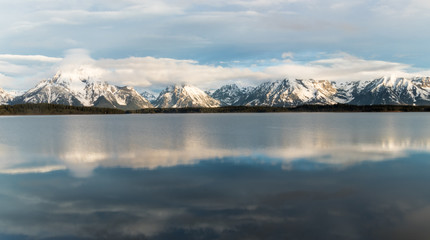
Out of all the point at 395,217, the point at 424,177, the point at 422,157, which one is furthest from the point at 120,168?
the point at 422,157

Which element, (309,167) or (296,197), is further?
(309,167)

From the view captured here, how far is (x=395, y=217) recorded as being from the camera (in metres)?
15.8

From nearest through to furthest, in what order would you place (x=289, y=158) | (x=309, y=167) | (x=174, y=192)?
(x=174, y=192)
(x=309, y=167)
(x=289, y=158)

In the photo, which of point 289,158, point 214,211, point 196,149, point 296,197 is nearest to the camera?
point 214,211

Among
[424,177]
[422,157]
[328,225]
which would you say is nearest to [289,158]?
[424,177]

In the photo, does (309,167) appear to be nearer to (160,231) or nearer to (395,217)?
(395,217)

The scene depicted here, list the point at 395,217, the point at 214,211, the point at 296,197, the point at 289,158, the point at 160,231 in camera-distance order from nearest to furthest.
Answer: the point at 160,231, the point at 395,217, the point at 214,211, the point at 296,197, the point at 289,158

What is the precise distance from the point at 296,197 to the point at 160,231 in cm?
915

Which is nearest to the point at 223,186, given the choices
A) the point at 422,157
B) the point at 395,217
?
the point at 395,217

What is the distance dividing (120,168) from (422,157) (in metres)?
31.9

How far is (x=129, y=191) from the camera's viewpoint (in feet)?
69.8

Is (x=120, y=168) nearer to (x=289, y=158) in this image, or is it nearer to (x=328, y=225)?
(x=289, y=158)

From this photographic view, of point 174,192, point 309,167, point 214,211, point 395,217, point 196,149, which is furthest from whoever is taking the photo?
point 196,149

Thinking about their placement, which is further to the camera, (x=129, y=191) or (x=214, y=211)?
(x=129, y=191)
